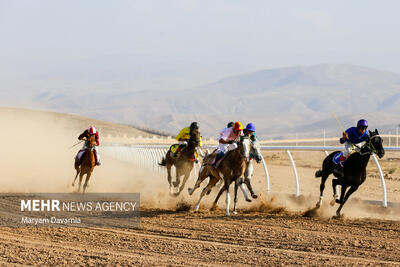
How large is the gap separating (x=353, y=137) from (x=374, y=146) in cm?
61

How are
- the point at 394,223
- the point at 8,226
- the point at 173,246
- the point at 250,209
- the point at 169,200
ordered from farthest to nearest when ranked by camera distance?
the point at 169,200 → the point at 250,209 → the point at 394,223 → the point at 8,226 → the point at 173,246

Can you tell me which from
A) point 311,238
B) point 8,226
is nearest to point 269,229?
point 311,238

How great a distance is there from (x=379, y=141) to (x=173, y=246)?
486 centimetres

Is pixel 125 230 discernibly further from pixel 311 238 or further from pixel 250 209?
pixel 250 209

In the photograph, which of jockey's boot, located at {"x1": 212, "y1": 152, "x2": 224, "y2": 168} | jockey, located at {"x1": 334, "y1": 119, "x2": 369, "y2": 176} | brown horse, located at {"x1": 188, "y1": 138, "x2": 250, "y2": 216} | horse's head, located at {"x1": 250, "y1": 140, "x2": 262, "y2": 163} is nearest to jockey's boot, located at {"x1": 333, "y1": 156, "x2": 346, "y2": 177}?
jockey, located at {"x1": 334, "y1": 119, "x2": 369, "y2": 176}

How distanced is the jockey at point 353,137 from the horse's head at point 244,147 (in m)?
1.81

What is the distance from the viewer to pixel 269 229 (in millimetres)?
11125

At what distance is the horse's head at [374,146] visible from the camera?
12160mm

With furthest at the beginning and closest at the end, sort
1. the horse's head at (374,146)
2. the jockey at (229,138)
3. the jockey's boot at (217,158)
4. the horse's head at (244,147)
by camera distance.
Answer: the jockey's boot at (217,158) → the jockey at (229,138) → the horse's head at (244,147) → the horse's head at (374,146)

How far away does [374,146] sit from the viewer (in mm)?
12312

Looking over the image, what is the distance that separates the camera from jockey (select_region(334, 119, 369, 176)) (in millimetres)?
12688

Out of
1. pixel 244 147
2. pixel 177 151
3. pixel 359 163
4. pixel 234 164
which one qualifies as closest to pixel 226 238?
pixel 244 147

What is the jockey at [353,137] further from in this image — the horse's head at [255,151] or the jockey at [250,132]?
the jockey at [250,132]

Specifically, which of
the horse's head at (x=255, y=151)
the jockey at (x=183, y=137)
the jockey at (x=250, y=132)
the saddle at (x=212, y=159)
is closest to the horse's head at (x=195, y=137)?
the jockey at (x=183, y=137)
